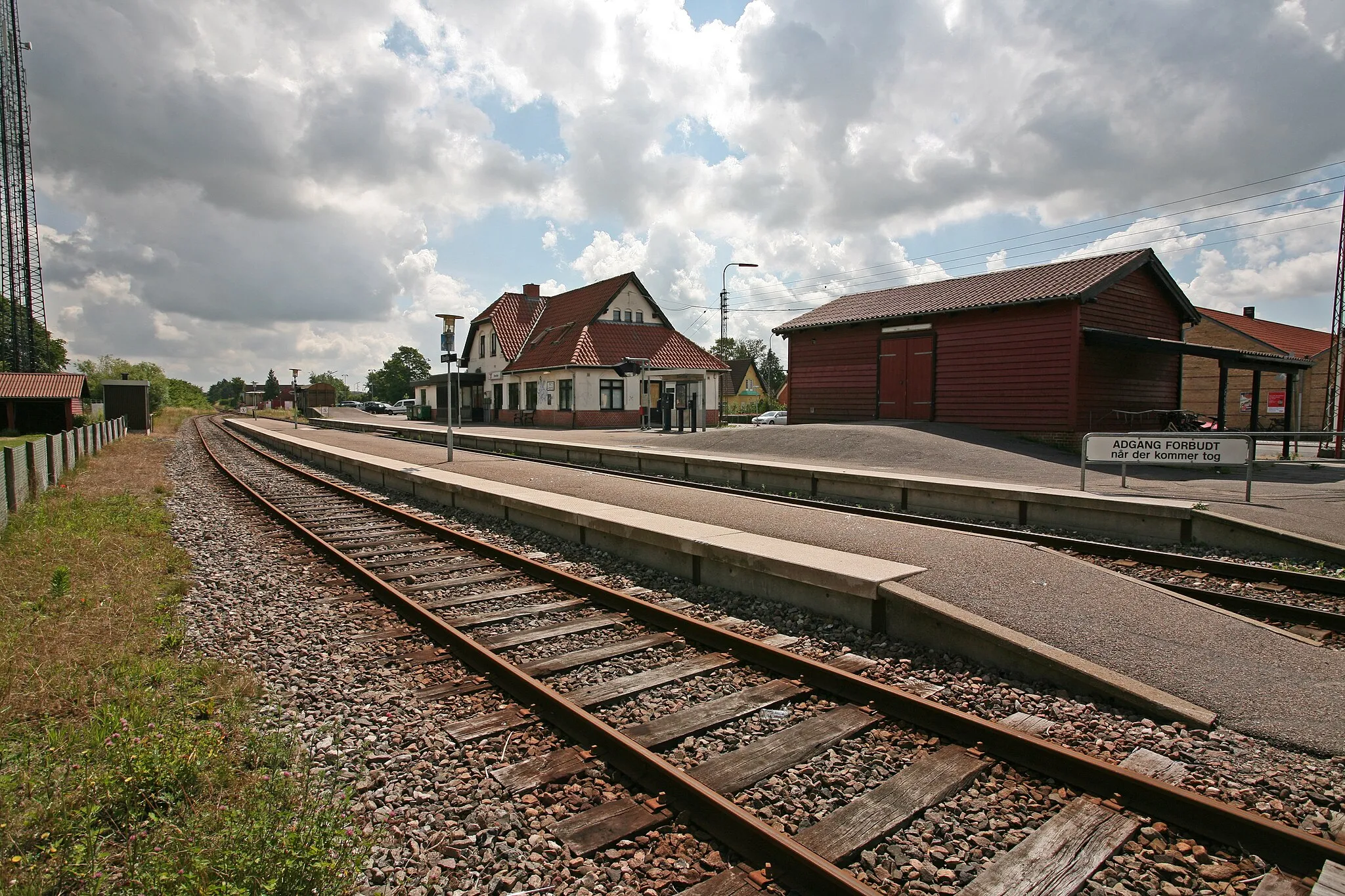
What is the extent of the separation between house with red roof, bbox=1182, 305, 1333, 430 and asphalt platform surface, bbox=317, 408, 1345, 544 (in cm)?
1451

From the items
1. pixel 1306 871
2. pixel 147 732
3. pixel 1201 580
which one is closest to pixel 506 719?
pixel 147 732

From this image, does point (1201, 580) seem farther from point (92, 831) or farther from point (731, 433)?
point (731, 433)

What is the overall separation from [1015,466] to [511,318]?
1598 inches

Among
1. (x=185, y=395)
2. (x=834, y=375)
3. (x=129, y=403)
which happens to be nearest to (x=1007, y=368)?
(x=834, y=375)

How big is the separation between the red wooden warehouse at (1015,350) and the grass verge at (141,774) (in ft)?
67.1

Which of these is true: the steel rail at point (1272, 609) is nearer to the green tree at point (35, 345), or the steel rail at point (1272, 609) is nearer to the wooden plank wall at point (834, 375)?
the wooden plank wall at point (834, 375)

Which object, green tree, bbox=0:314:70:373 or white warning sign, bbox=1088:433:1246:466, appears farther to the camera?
green tree, bbox=0:314:70:373

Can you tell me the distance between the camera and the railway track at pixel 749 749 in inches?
119

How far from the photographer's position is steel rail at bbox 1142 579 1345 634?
6152 millimetres

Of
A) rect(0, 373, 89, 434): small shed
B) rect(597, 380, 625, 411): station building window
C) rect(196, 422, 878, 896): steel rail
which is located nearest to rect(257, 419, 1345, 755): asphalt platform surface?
rect(196, 422, 878, 896): steel rail

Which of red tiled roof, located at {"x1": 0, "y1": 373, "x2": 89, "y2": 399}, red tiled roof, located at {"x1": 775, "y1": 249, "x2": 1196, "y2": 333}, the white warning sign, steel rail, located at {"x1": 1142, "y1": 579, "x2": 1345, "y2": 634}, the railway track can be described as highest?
red tiled roof, located at {"x1": 775, "y1": 249, "x2": 1196, "y2": 333}

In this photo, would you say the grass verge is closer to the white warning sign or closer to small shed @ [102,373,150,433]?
the white warning sign

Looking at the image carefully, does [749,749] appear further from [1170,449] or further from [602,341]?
[602,341]

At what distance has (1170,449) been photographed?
38.5 feet
